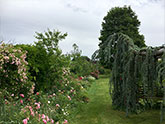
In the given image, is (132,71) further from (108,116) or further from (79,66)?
(79,66)

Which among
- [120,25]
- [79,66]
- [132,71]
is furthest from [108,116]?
[120,25]

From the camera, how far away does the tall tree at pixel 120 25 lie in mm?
16969

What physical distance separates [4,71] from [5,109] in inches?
51.9

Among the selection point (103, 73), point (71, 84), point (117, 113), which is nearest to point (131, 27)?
point (103, 73)

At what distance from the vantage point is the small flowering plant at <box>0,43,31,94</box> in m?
4.75

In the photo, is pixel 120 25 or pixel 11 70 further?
pixel 120 25

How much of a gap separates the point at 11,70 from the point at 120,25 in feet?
46.1

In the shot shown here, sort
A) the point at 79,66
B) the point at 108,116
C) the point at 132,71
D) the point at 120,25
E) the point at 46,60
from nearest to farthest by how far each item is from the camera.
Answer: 1. the point at 132,71
2. the point at 108,116
3. the point at 46,60
4. the point at 79,66
5. the point at 120,25

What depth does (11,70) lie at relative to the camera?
4871 mm

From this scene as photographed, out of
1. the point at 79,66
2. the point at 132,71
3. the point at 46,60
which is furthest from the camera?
the point at 79,66

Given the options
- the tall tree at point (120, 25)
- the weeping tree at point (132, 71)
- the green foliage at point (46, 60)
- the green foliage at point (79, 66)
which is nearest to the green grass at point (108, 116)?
the weeping tree at point (132, 71)

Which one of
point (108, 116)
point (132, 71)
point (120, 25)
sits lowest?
point (108, 116)

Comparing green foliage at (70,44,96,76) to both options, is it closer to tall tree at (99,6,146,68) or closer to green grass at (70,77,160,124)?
tall tree at (99,6,146,68)

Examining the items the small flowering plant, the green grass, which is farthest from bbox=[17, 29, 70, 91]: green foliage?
the green grass
